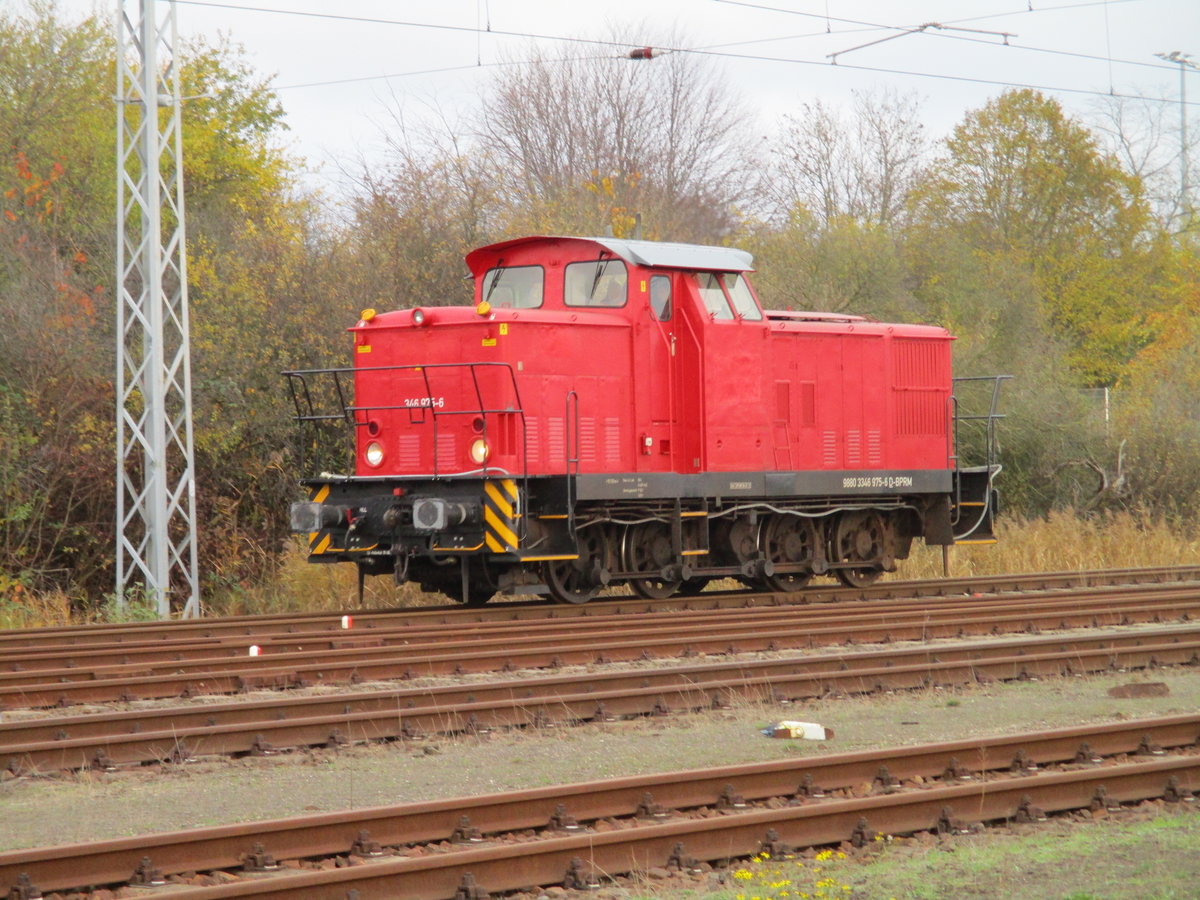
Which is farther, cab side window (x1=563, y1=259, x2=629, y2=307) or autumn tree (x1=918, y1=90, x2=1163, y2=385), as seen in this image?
autumn tree (x1=918, y1=90, x2=1163, y2=385)

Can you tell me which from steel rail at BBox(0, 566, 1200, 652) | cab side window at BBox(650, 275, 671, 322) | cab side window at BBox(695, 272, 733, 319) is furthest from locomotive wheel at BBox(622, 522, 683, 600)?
cab side window at BBox(695, 272, 733, 319)

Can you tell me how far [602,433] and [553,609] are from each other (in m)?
1.74

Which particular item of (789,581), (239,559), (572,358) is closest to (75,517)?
(239,559)

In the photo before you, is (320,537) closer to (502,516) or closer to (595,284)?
(502,516)

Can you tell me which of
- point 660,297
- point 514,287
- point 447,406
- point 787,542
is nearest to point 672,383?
point 660,297

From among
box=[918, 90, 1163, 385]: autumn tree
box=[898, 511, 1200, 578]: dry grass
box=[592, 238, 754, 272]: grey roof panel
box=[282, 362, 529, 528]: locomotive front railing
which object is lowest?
box=[898, 511, 1200, 578]: dry grass

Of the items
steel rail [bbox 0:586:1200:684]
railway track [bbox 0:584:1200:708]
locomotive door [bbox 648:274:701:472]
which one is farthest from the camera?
locomotive door [bbox 648:274:701:472]

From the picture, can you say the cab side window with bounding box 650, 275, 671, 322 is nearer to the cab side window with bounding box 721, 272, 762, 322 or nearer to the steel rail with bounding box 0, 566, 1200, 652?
the cab side window with bounding box 721, 272, 762, 322

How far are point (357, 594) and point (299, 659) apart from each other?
536 centimetres

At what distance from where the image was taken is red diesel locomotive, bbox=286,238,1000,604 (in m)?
12.9

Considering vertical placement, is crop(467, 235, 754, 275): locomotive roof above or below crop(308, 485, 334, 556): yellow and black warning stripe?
above

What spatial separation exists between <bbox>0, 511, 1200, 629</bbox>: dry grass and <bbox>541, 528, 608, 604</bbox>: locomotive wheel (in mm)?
2064

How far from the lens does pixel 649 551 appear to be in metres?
14.2

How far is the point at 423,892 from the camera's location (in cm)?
485
